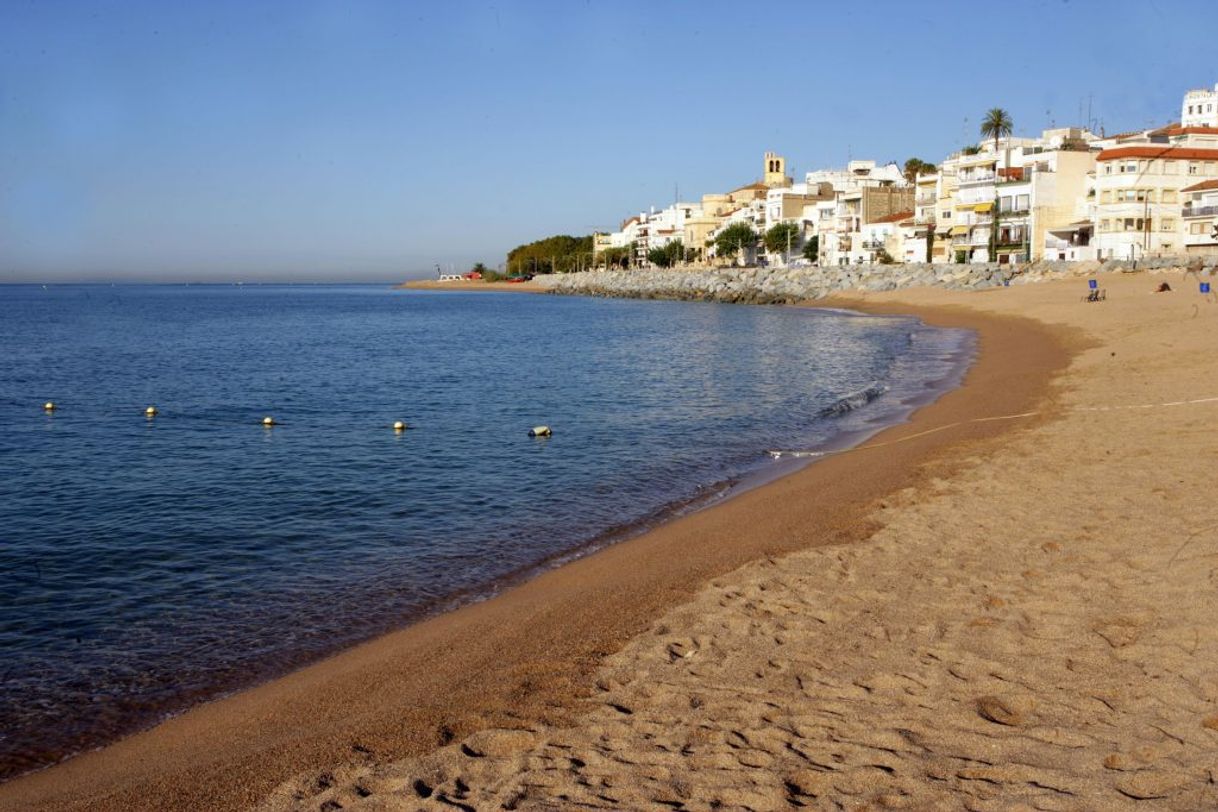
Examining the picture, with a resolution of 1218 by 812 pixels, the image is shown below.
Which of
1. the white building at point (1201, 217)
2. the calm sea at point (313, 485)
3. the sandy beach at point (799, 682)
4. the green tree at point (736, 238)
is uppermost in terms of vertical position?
the green tree at point (736, 238)

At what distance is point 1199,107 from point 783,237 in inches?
2029

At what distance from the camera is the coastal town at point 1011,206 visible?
7194 centimetres

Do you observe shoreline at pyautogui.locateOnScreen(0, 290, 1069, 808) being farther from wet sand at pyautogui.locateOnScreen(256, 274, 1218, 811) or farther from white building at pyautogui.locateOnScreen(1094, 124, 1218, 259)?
white building at pyautogui.locateOnScreen(1094, 124, 1218, 259)

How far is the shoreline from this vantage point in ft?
22.2

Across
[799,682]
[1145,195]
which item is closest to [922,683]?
[799,682]

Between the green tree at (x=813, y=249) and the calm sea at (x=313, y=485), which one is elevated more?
the green tree at (x=813, y=249)

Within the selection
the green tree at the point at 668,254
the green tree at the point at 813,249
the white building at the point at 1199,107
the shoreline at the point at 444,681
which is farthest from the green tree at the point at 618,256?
the shoreline at the point at 444,681

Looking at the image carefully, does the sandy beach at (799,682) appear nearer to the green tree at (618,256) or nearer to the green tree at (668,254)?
the green tree at (668,254)

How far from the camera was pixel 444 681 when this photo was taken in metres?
8.19

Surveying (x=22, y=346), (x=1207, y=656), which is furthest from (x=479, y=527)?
(x=22, y=346)

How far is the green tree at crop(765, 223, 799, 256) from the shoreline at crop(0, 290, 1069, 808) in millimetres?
110994

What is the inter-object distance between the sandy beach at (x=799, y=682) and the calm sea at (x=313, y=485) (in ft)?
4.14

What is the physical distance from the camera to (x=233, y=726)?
779 cm

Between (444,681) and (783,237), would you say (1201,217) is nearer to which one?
(783,237)
